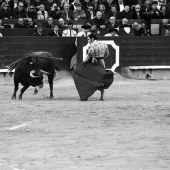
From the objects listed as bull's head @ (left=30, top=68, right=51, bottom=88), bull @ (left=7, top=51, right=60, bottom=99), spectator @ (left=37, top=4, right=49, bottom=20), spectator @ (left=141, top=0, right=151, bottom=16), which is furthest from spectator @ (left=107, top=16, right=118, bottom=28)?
bull's head @ (left=30, top=68, right=51, bottom=88)

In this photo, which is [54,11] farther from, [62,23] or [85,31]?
[85,31]

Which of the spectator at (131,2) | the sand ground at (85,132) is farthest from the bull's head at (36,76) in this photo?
the spectator at (131,2)

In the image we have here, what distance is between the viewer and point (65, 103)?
42.8 ft

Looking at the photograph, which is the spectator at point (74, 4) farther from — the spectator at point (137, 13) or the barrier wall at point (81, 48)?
the spectator at point (137, 13)

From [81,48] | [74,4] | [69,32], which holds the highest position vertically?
[74,4]

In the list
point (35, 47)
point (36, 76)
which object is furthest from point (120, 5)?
point (36, 76)

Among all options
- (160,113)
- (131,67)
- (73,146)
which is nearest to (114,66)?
(131,67)

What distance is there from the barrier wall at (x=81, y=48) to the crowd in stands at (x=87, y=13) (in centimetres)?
24

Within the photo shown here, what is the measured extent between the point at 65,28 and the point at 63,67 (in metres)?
0.93

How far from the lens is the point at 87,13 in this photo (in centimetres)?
1880

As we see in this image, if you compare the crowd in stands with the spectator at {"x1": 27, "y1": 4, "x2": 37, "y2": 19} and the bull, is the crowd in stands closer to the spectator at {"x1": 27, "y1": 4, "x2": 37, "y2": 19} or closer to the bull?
the spectator at {"x1": 27, "y1": 4, "x2": 37, "y2": 19}

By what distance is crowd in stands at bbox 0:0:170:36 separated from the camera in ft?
58.7

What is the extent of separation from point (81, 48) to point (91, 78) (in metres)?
4.46

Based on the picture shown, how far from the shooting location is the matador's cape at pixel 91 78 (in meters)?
13.8
